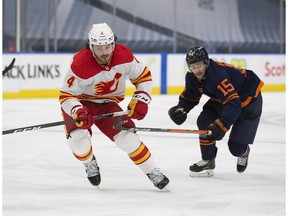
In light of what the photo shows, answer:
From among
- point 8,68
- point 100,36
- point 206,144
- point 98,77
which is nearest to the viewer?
point 100,36

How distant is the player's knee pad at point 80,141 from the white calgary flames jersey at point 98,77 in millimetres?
113

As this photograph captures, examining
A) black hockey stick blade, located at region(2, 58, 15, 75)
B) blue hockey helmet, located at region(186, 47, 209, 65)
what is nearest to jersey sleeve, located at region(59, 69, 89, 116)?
blue hockey helmet, located at region(186, 47, 209, 65)

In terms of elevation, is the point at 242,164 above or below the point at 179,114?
below

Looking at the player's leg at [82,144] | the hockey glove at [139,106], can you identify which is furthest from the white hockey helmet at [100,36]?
the player's leg at [82,144]

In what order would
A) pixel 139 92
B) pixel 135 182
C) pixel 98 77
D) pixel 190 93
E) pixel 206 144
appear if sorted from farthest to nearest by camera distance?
1. pixel 206 144
2. pixel 190 93
3. pixel 135 182
4. pixel 139 92
5. pixel 98 77

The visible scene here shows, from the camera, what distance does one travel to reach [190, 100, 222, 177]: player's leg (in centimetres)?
423

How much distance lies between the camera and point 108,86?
3.80 m

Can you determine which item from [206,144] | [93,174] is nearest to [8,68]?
[206,144]

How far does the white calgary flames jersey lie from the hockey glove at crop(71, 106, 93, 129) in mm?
55

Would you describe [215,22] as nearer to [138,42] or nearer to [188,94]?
[138,42]

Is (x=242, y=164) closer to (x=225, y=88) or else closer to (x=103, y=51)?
(x=225, y=88)

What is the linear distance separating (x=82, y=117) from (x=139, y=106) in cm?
30

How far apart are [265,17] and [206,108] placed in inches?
396

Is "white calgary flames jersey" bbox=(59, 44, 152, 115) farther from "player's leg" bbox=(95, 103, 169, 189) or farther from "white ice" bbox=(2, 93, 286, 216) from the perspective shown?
"white ice" bbox=(2, 93, 286, 216)
